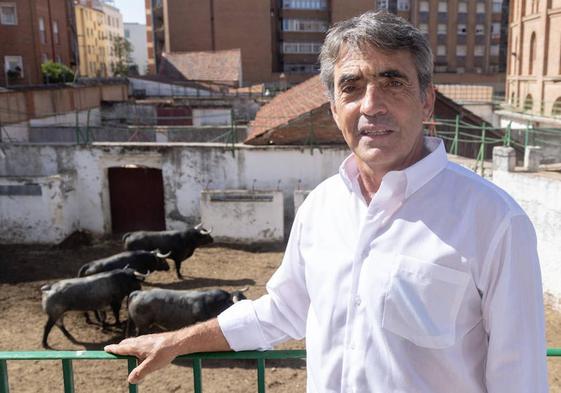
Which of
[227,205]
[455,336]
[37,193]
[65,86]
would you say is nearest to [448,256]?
[455,336]

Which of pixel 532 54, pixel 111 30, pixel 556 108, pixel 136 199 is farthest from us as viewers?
pixel 111 30

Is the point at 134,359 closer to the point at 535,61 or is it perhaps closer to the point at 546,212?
the point at 546,212

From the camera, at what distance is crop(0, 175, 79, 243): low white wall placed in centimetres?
1576

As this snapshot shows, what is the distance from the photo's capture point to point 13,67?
34.1m

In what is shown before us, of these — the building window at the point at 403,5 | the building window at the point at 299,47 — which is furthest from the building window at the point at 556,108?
the building window at the point at 299,47

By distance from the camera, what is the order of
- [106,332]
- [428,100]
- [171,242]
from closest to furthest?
1. [428,100]
2. [106,332]
3. [171,242]

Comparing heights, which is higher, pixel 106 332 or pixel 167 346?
pixel 167 346

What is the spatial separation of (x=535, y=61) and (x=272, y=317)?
4023 centimetres

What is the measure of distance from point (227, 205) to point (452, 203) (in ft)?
46.0

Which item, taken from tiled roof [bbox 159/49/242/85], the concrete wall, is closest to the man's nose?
the concrete wall

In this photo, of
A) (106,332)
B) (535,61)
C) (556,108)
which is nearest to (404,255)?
(106,332)

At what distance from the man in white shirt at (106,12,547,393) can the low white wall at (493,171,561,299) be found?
971 centimetres

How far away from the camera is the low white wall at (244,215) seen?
622 inches

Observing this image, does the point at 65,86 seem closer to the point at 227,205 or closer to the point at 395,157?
the point at 227,205
